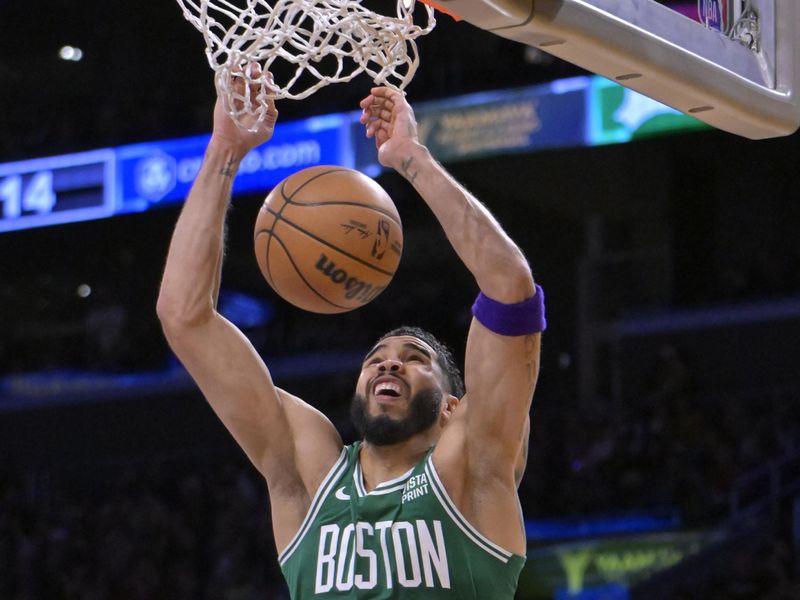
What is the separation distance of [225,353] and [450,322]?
30.2ft

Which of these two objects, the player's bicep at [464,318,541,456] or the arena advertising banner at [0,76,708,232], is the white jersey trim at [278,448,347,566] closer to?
the player's bicep at [464,318,541,456]

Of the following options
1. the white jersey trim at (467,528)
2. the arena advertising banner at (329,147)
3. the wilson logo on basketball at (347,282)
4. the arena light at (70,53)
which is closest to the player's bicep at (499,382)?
the white jersey trim at (467,528)

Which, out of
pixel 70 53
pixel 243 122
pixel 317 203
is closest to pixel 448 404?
pixel 317 203

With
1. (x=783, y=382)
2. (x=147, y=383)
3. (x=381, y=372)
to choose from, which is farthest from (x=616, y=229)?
(x=381, y=372)

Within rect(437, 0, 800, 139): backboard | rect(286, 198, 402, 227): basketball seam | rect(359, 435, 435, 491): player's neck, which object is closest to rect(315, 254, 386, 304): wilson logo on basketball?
rect(286, 198, 402, 227): basketball seam

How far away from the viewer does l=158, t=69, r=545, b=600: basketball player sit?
310cm

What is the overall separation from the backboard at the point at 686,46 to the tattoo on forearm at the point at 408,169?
1.52 ft

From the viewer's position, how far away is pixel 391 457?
11.0 feet

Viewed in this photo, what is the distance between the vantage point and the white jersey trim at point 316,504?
3268mm

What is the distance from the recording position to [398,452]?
336 cm

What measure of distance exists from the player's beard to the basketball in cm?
26

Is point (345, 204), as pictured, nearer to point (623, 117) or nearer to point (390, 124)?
point (390, 124)

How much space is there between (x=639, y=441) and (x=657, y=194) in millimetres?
3732

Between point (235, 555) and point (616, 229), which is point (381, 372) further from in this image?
point (616, 229)
